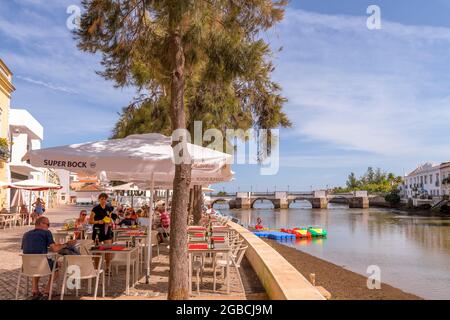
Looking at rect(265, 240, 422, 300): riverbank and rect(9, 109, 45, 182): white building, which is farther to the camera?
rect(9, 109, 45, 182): white building

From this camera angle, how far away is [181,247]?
5.57 m

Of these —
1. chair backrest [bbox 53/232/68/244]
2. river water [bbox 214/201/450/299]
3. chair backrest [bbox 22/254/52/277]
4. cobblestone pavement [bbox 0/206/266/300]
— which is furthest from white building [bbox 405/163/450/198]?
chair backrest [bbox 22/254/52/277]

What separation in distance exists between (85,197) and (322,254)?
54.0 m

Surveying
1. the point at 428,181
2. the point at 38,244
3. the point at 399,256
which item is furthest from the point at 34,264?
the point at 428,181

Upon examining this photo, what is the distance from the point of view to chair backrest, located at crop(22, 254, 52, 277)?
6008 millimetres

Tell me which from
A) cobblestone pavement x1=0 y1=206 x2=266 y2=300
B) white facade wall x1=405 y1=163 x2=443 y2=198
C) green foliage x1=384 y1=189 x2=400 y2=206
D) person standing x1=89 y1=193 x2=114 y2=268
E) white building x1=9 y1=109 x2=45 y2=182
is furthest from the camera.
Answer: green foliage x1=384 y1=189 x2=400 y2=206

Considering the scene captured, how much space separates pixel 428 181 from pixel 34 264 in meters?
101

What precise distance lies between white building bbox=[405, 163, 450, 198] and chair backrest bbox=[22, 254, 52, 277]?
89.0 meters

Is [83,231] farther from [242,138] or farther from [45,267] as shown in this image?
[242,138]

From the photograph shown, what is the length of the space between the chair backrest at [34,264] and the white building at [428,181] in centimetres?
8896

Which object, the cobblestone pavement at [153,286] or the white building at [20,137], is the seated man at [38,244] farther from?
the white building at [20,137]

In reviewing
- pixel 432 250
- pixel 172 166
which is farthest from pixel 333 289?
pixel 432 250

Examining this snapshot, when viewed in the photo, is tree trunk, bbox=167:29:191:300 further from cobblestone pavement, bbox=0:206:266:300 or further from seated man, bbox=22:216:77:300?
seated man, bbox=22:216:77:300
